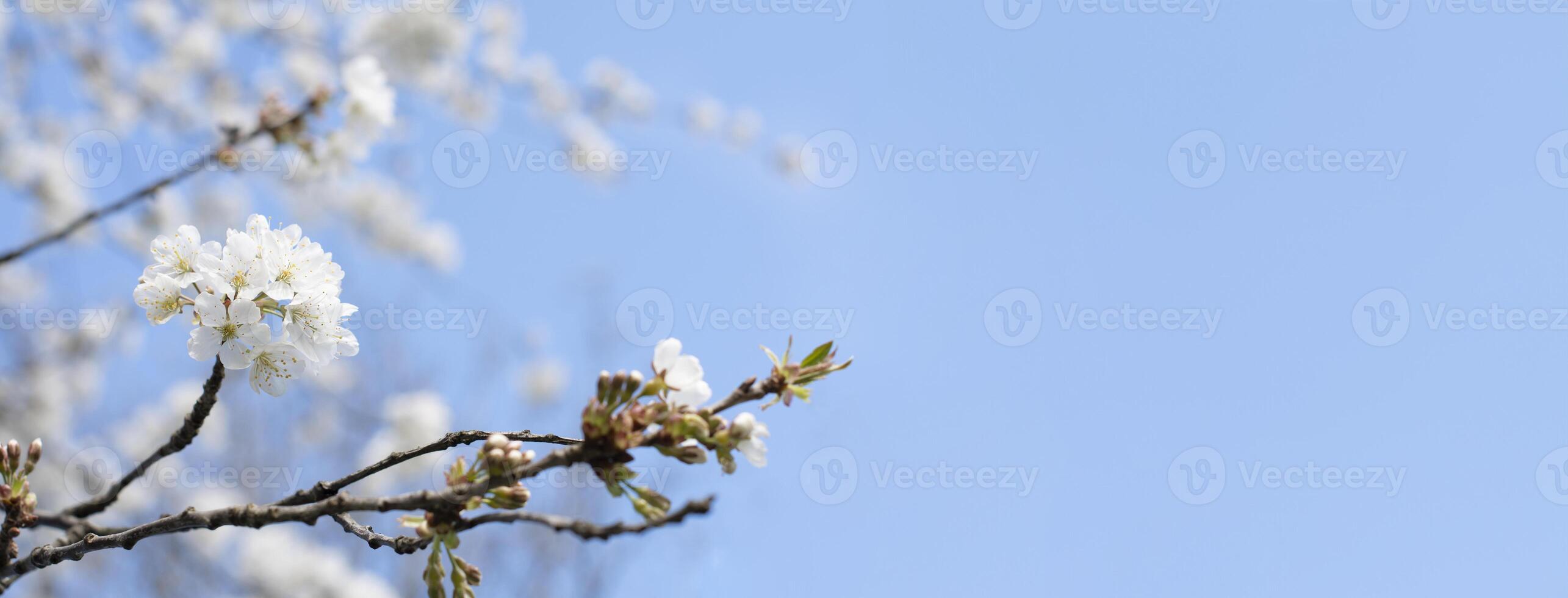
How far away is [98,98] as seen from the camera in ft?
18.4

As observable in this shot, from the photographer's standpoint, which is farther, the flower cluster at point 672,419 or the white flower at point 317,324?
the white flower at point 317,324

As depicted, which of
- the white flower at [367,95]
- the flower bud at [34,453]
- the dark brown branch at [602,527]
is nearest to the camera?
the dark brown branch at [602,527]

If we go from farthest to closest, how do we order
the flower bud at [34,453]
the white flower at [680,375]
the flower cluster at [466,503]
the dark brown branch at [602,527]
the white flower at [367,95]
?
the white flower at [367,95] < the flower bud at [34,453] < the white flower at [680,375] < the flower cluster at [466,503] < the dark brown branch at [602,527]

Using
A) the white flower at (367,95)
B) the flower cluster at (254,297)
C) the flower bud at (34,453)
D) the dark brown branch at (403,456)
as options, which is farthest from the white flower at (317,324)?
the white flower at (367,95)

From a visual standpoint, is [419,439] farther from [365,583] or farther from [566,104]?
[566,104]

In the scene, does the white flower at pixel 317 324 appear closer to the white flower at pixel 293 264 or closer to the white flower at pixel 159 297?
the white flower at pixel 293 264

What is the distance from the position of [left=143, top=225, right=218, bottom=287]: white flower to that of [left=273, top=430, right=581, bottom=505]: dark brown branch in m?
0.45

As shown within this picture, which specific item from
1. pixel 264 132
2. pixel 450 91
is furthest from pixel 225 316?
pixel 450 91

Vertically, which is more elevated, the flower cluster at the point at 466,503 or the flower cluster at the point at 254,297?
the flower cluster at the point at 254,297

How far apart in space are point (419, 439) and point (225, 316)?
4265 mm

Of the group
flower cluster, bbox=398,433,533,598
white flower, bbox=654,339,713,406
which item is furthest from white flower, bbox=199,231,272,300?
white flower, bbox=654,339,713,406

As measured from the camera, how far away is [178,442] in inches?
59.5

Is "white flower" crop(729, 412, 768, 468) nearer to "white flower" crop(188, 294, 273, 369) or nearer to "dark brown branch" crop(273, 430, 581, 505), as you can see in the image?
"dark brown branch" crop(273, 430, 581, 505)

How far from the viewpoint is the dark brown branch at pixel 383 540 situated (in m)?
1.13
